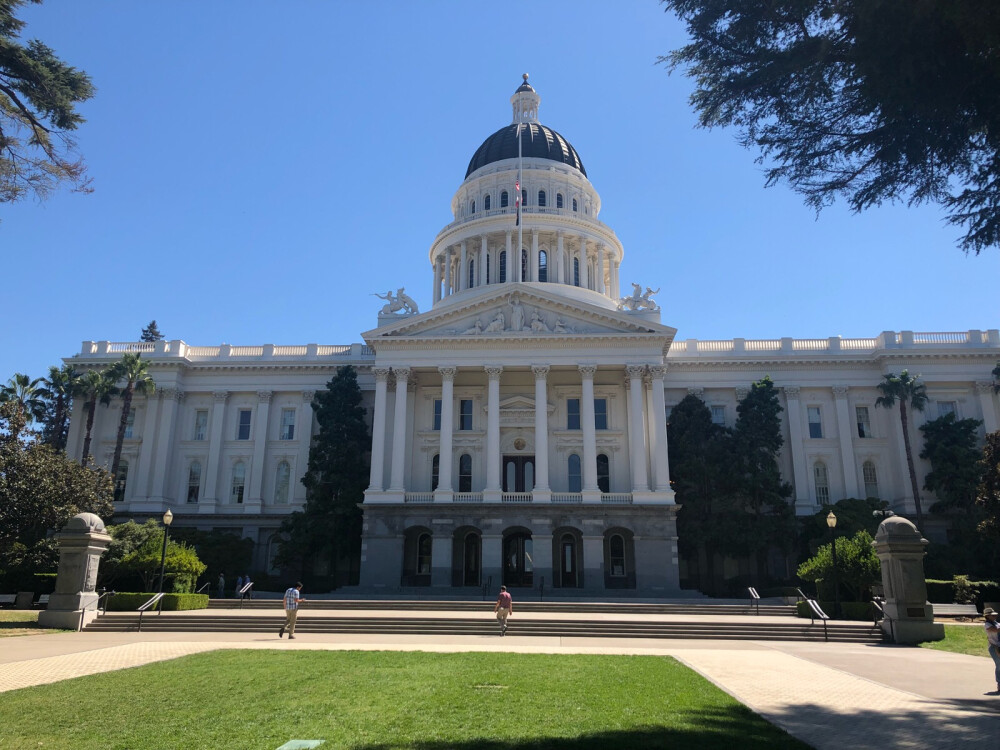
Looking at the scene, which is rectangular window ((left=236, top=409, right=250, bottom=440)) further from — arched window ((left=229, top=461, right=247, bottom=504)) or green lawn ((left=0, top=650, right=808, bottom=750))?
green lawn ((left=0, top=650, right=808, bottom=750))

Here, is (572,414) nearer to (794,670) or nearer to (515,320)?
(515,320)

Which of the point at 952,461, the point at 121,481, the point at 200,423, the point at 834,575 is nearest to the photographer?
the point at 834,575

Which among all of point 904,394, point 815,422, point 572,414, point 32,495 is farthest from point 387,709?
point 815,422

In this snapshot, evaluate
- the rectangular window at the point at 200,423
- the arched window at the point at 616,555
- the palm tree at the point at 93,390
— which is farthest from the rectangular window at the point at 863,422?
the palm tree at the point at 93,390

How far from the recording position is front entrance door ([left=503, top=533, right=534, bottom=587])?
153 ft

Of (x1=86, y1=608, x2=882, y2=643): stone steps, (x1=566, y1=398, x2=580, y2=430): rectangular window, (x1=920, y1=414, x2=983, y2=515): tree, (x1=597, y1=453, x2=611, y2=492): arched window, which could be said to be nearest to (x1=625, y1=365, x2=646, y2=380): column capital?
(x1=566, y1=398, x2=580, y2=430): rectangular window

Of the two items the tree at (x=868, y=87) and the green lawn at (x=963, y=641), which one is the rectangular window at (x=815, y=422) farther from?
the tree at (x=868, y=87)

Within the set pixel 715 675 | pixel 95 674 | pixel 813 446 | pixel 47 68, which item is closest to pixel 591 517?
pixel 813 446

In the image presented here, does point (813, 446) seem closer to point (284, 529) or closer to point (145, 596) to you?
point (284, 529)

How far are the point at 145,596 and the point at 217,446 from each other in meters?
25.9

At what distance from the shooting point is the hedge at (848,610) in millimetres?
28359

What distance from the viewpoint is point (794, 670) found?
57.3 ft

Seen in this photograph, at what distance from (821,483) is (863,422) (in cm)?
532

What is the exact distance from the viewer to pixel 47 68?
17.0 meters
